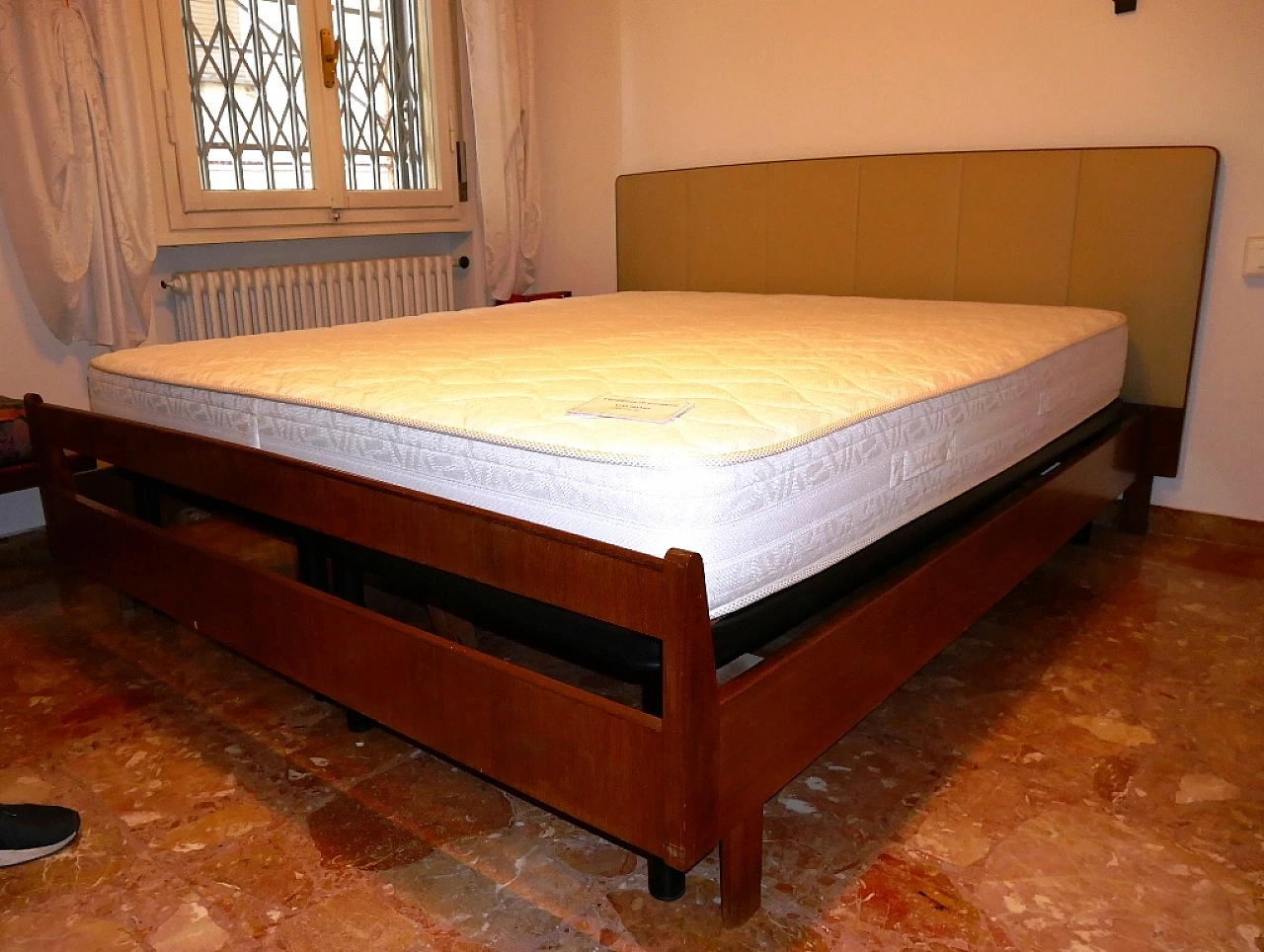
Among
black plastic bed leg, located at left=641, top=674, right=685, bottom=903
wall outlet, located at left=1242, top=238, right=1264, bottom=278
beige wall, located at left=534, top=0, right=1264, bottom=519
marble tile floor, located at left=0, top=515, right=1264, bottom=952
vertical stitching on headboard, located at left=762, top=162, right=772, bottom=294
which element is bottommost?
marble tile floor, located at left=0, top=515, right=1264, bottom=952

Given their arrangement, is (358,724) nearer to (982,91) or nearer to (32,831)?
(32,831)

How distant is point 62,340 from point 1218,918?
2935 millimetres

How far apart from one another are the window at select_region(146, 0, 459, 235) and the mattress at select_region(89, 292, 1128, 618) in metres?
1.15

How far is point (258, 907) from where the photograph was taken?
125 cm

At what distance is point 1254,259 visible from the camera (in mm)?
2377

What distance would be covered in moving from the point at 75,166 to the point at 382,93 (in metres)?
1.28

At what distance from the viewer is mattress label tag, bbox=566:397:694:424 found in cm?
124

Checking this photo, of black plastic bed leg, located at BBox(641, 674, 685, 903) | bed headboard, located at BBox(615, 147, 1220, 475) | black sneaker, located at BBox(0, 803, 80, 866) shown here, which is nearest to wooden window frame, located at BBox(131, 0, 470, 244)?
bed headboard, located at BBox(615, 147, 1220, 475)

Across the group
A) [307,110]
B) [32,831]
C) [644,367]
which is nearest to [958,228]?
[644,367]

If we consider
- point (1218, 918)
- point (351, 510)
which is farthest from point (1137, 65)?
point (351, 510)

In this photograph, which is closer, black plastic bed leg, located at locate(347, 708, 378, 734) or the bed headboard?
black plastic bed leg, located at locate(347, 708, 378, 734)

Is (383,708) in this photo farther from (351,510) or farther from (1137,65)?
(1137,65)

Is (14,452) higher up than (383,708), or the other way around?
(14,452)

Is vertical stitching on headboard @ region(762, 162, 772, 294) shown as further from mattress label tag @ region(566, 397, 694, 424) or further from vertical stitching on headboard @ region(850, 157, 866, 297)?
mattress label tag @ region(566, 397, 694, 424)
